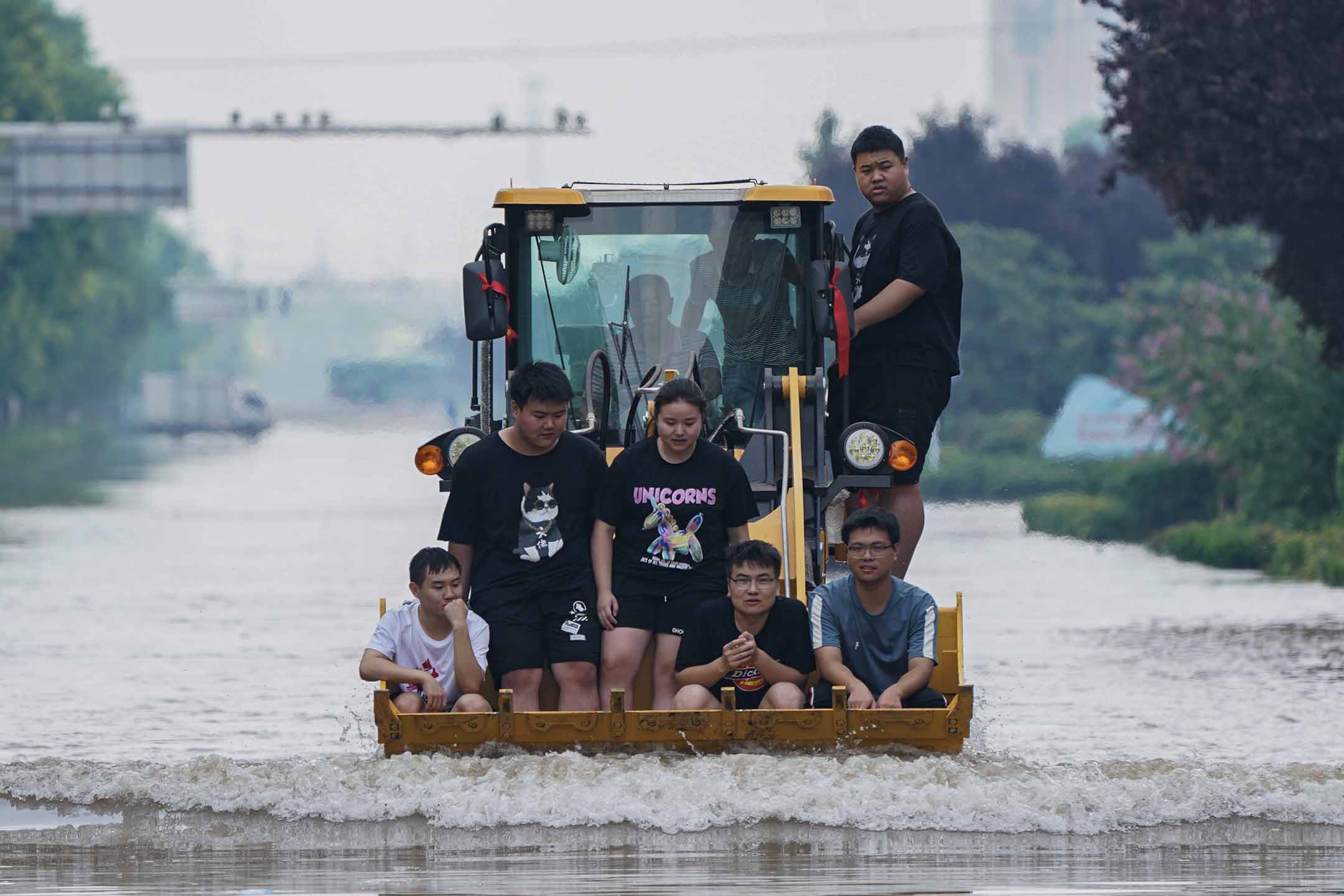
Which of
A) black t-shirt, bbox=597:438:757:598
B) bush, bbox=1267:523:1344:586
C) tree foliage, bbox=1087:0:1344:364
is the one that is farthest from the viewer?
bush, bbox=1267:523:1344:586

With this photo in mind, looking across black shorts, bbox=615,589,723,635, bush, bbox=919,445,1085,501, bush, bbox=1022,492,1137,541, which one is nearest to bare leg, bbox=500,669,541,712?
black shorts, bbox=615,589,723,635

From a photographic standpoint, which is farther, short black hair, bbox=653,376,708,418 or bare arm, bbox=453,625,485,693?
short black hair, bbox=653,376,708,418

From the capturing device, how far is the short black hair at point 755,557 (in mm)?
10727

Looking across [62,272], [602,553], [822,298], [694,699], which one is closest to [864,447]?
[822,298]

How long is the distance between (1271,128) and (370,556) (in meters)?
12.2

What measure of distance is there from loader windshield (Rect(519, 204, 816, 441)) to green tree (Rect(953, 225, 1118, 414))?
52166mm

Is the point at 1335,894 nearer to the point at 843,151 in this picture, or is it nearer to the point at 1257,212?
the point at 1257,212

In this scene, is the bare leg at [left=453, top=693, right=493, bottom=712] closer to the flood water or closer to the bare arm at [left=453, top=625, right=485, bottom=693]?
the bare arm at [left=453, top=625, right=485, bottom=693]

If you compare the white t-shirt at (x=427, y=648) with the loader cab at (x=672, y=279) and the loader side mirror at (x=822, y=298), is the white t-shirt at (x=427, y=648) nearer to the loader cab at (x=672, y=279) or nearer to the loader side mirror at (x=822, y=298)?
the loader cab at (x=672, y=279)

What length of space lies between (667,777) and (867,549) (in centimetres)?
132

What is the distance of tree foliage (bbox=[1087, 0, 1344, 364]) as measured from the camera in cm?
2552

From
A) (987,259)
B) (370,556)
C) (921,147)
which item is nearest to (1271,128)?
(370,556)

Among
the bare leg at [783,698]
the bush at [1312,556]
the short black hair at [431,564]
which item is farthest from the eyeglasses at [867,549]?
the bush at [1312,556]

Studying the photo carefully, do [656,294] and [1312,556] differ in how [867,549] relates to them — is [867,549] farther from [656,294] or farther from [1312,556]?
[1312,556]
